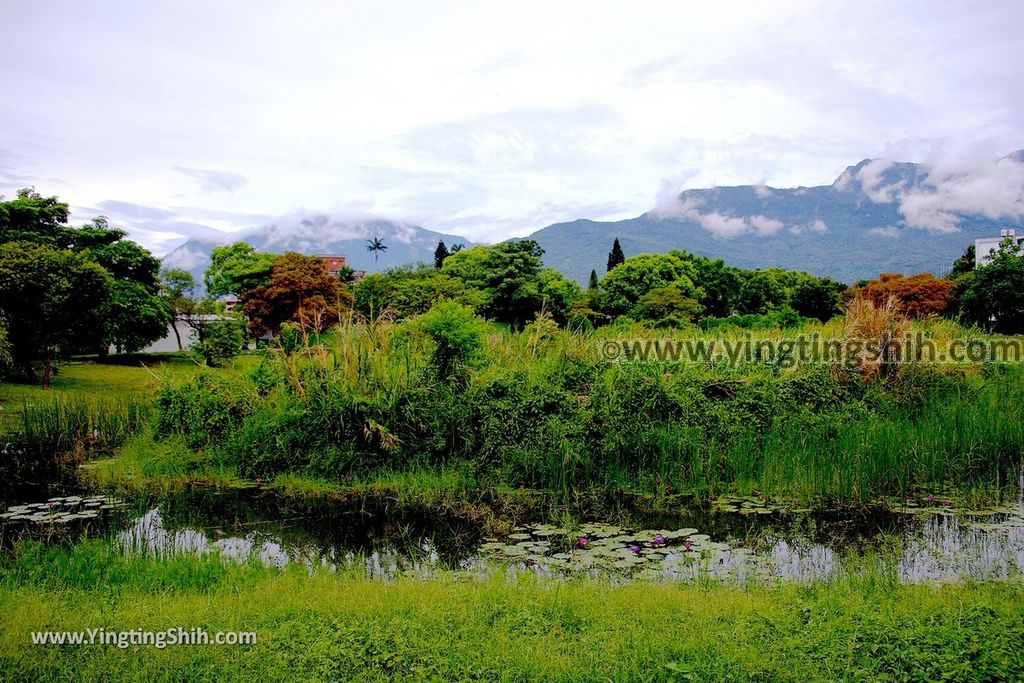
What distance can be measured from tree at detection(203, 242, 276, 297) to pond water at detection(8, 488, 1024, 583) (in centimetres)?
2486

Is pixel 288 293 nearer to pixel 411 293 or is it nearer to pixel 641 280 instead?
pixel 411 293

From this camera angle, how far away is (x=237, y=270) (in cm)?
3375

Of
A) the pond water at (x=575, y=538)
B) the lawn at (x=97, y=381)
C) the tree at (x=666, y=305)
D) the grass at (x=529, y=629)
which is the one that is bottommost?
the pond water at (x=575, y=538)

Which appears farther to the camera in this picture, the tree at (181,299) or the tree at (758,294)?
the tree at (758,294)

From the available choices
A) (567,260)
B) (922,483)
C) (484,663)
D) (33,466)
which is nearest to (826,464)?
(922,483)

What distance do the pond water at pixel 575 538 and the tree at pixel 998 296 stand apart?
16995 millimetres

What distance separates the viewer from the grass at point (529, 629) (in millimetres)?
3500

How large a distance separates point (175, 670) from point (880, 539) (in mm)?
5544

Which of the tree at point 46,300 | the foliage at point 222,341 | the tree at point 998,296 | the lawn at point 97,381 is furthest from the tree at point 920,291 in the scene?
the tree at point 46,300

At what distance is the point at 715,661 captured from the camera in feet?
11.6

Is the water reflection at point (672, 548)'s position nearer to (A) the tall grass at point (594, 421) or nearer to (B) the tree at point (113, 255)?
(A) the tall grass at point (594, 421)

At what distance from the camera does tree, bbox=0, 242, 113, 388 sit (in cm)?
1399

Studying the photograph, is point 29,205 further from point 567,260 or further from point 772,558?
point 567,260

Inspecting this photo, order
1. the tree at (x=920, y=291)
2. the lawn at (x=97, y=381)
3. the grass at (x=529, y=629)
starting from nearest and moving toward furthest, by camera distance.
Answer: the grass at (x=529, y=629), the lawn at (x=97, y=381), the tree at (x=920, y=291)
